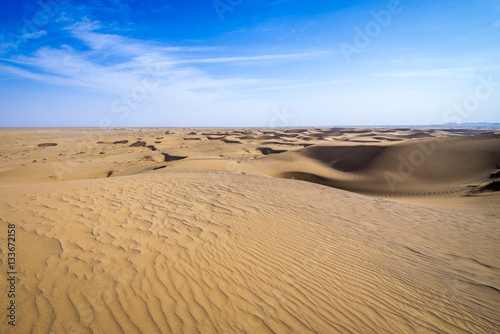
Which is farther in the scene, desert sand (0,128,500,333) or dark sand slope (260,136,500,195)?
dark sand slope (260,136,500,195)

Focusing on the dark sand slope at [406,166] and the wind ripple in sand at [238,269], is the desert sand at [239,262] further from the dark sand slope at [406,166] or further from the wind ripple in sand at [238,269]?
the dark sand slope at [406,166]

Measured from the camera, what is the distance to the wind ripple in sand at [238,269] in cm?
246

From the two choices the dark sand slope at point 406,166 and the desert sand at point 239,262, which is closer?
the desert sand at point 239,262

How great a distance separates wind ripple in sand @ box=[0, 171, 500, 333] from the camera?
2461mm

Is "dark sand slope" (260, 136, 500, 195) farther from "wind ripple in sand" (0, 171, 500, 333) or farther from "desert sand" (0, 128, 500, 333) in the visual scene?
"wind ripple in sand" (0, 171, 500, 333)

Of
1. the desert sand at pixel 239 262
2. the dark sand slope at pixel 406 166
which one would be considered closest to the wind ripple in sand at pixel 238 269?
the desert sand at pixel 239 262

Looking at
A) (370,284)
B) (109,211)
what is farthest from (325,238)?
(109,211)

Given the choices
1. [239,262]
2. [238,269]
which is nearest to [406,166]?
[239,262]

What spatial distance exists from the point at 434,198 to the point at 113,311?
13.1m

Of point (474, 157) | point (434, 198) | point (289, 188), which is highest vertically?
point (474, 157)

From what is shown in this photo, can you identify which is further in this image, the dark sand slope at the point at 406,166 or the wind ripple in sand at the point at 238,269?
the dark sand slope at the point at 406,166

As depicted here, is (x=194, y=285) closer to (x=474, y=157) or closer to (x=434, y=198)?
(x=434, y=198)

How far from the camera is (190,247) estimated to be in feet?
12.5

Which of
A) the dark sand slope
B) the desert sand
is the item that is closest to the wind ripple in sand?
the desert sand
